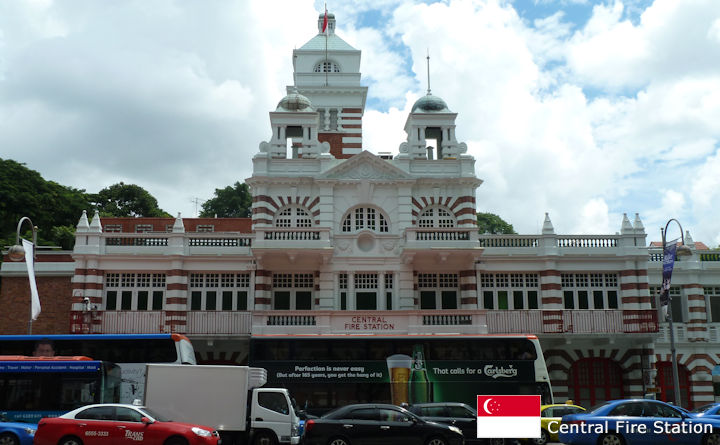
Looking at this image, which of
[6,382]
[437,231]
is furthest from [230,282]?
[6,382]

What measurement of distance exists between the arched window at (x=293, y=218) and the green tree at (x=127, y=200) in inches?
1516

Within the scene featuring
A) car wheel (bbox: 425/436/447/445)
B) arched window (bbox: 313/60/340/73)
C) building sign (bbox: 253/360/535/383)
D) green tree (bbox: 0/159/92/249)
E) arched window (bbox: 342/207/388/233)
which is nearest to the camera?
car wheel (bbox: 425/436/447/445)

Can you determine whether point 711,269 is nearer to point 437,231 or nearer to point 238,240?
point 437,231

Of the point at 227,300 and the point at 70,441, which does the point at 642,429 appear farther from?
the point at 227,300

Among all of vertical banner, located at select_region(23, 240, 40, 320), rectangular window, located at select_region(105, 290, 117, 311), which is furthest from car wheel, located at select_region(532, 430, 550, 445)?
rectangular window, located at select_region(105, 290, 117, 311)

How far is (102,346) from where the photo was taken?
24.9 m

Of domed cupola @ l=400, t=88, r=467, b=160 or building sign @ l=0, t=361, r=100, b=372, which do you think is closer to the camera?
building sign @ l=0, t=361, r=100, b=372

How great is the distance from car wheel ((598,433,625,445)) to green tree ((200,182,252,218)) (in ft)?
207

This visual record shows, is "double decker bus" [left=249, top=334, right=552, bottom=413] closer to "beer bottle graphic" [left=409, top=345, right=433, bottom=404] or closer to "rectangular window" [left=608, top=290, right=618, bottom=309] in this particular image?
"beer bottle graphic" [left=409, top=345, right=433, bottom=404]

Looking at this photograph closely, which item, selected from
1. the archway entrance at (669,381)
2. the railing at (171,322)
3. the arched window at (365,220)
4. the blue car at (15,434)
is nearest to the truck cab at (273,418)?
the blue car at (15,434)

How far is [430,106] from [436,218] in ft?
20.9

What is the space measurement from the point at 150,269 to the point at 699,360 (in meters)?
28.1

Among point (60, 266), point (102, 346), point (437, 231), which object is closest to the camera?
point (102, 346)

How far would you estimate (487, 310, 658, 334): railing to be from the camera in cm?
3403
